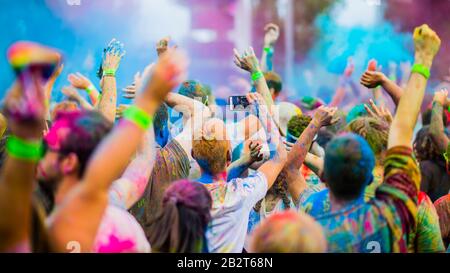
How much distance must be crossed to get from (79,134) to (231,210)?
1030 mm

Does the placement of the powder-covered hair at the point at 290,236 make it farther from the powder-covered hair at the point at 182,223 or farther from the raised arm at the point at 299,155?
the raised arm at the point at 299,155

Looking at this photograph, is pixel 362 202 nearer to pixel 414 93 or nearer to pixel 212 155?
pixel 414 93

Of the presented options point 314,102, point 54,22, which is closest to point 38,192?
point 314,102

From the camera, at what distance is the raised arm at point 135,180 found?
2.60 m

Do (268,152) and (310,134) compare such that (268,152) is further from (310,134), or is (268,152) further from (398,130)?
(398,130)

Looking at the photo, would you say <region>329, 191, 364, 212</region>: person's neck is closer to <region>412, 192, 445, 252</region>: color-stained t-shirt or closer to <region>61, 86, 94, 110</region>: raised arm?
<region>412, 192, 445, 252</region>: color-stained t-shirt

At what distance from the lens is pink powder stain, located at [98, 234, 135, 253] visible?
224 centimetres

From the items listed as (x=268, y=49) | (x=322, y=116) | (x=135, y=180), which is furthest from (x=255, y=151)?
(x=268, y=49)

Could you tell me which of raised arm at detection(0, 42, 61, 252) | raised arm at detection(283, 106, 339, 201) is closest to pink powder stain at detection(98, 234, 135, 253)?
raised arm at detection(0, 42, 61, 252)

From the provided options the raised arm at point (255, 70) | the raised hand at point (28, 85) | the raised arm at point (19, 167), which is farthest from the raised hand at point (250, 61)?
the raised arm at point (19, 167)

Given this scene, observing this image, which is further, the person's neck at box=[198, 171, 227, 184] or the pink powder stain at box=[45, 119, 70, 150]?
the person's neck at box=[198, 171, 227, 184]

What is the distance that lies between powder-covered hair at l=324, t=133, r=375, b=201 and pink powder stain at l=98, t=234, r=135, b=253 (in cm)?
76

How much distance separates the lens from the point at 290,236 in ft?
7.08
